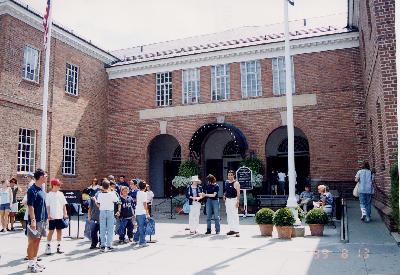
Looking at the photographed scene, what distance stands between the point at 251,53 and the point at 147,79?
258 inches

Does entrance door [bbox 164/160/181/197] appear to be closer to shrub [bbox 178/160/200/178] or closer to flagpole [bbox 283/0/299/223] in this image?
shrub [bbox 178/160/200/178]

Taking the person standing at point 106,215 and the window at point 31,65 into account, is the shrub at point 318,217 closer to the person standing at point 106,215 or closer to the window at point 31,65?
the person standing at point 106,215

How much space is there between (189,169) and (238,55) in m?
6.83

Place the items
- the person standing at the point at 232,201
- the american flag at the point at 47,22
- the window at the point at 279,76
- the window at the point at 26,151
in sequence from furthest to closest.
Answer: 1. the window at the point at 279,76
2. the window at the point at 26,151
3. the american flag at the point at 47,22
4. the person standing at the point at 232,201

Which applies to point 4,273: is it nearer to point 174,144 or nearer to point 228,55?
point 228,55

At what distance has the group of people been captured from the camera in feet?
36.1

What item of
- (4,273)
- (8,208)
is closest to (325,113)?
(8,208)

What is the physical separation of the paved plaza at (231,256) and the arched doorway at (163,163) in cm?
1372

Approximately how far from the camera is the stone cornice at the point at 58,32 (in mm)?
16812

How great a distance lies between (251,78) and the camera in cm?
2045

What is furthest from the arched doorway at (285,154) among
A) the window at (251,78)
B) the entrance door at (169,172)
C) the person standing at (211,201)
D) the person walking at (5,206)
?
the person walking at (5,206)

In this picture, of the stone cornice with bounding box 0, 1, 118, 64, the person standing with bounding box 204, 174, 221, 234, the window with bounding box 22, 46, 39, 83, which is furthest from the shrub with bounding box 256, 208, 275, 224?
the stone cornice with bounding box 0, 1, 118, 64

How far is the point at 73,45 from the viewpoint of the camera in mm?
20703

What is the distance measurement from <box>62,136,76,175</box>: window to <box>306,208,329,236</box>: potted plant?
13981 millimetres
